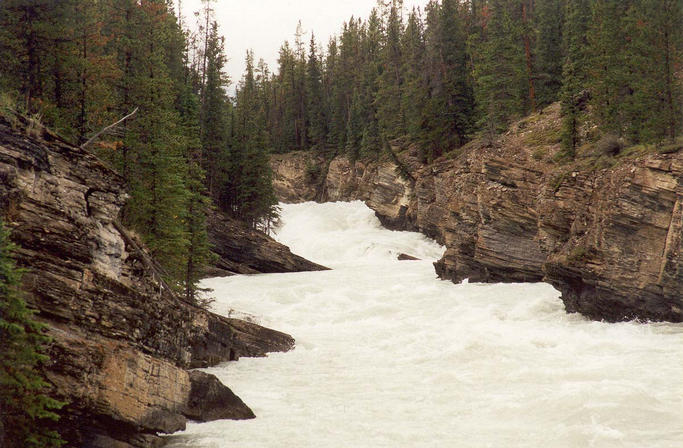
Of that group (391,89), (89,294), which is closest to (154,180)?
(89,294)

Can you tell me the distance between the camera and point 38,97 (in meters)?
20.1

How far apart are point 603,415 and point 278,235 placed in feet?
162

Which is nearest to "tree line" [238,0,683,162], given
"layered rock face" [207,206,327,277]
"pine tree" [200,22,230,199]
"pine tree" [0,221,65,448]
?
"pine tree" [200,22,230,199]

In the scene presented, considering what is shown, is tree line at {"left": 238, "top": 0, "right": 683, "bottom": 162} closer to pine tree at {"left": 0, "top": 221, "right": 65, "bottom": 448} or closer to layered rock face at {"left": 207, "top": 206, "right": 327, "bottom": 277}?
layered rock face at {"left": 207, "top": 206, "right": 327, "bottom": 277}

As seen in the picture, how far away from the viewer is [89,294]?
34.4 feet

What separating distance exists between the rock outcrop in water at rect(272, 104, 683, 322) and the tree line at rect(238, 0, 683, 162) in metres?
2.73

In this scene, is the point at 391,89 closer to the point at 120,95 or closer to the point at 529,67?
the point at 529,67

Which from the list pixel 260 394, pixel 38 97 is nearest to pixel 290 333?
pixel 260 394

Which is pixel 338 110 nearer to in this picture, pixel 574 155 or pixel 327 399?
pixel 574 155

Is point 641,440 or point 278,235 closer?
point 641,440

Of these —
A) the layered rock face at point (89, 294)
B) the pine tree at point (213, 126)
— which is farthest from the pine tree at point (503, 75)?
the layered rock face at point (89, 294)

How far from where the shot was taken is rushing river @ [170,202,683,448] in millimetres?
12430

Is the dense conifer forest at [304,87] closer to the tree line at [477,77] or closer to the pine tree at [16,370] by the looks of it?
the tree line at [477,77]

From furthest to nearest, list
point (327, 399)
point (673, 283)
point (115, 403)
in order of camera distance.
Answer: point (673, 283) → point (327, 399) → point (115, 403)
